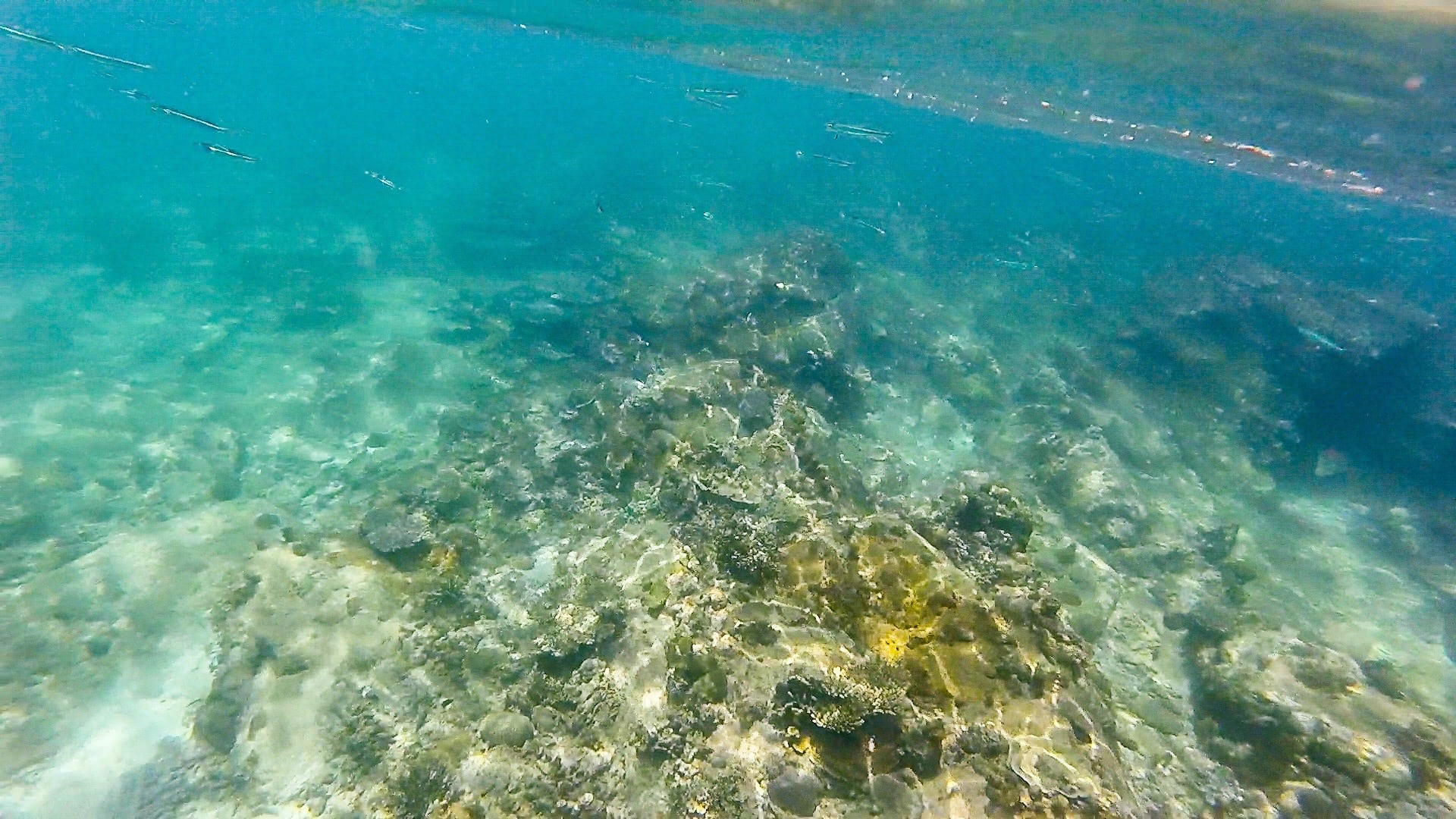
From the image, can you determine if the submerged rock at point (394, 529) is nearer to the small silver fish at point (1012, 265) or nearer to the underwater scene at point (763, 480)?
the underwater scene at point (763, 480)

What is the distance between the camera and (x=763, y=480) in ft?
28.3

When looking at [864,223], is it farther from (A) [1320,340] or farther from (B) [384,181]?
(B) [384,181]

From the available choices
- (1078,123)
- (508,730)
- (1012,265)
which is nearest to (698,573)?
(508,730)

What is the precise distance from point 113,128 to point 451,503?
66.5 m

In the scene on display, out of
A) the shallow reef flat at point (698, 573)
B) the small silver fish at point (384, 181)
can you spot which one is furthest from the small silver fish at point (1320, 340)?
the small silver fish at point (384, 181)

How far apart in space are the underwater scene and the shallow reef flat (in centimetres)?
7

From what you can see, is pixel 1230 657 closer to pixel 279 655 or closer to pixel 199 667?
pixel 279 655

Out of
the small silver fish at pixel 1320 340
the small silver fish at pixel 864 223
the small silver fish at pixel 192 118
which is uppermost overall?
the small silver fish at pixel 192 118

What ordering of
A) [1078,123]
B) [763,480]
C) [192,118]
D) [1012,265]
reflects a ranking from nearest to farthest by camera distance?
[763,480], [192,118], [1012,265], [1078,123]

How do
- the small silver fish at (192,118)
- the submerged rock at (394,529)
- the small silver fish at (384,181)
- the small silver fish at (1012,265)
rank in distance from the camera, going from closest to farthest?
the submerged rock at (394,529)
the small silver fish at (192,118)
the small silver fish at (384,181)
the small silver fish at (1012,265)

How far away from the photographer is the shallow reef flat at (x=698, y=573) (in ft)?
18.6

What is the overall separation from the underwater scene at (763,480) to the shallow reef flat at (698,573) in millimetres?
65

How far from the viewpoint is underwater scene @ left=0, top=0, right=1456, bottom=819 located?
6020 millimetres

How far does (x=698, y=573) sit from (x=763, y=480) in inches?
74.6
